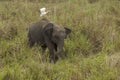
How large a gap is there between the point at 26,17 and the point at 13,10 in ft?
2.42

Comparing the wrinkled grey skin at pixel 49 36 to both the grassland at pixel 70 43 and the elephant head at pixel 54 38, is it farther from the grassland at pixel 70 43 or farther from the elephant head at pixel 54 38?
the grassland at pixel 70 43

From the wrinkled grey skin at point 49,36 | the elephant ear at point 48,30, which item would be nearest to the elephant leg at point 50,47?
the wrinkled grey skin at point 49,36

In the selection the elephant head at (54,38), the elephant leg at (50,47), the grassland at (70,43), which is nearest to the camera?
the grassland at (70,43)

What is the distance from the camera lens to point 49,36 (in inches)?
274

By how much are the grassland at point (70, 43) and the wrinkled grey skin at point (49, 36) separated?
0.15 meters

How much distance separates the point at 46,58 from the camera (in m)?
6.68

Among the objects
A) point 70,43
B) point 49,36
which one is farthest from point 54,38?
point 70,43

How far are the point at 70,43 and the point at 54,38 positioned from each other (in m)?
0.75

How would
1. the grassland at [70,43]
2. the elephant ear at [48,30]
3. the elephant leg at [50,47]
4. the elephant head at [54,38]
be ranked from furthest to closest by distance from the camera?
1. the elephant ear at [48,30]
2. the elephant leg at [50,47]
3. the elephant head at [54,38]
4. the grassland at [70,43]

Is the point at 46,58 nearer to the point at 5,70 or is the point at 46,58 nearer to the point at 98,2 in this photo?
the point at 5,70

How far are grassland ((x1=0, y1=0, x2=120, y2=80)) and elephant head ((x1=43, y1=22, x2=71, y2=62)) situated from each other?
0.16 meters

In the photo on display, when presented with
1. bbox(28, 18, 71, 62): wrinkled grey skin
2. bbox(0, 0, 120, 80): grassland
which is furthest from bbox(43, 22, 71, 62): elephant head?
bbox(0, 0, 120, 80): grassland

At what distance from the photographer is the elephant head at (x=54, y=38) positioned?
667 cm

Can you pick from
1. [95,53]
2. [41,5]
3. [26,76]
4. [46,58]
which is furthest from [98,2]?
[26,76]
